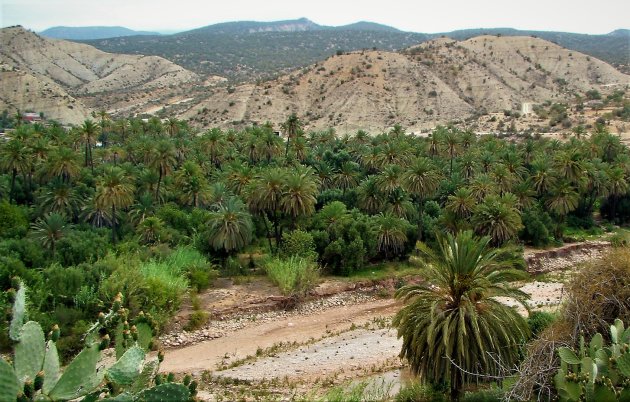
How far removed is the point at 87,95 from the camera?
6811 inches

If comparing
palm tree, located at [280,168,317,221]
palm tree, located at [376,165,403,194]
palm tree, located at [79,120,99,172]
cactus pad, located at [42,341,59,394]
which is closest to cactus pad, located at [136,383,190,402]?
cactus pad, located at [42,341,59,394]

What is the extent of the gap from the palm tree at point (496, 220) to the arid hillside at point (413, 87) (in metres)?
68.6

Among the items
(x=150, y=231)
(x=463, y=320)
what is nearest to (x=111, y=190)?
(x=150, y=231)

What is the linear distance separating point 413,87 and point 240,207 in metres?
92.6

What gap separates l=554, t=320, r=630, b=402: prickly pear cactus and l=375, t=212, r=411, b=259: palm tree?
32.2 metres

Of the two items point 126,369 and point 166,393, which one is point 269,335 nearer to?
point 126,369

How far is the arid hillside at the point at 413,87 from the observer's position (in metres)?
121

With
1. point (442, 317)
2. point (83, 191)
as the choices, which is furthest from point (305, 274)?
point (83, 191)

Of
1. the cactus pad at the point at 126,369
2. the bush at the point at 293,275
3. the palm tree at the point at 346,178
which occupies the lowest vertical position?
the bush at the point at 293,275

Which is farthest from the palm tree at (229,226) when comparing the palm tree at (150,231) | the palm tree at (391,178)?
the palm tree at (391,178)

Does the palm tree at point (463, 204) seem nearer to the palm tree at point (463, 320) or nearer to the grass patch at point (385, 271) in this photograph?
the grass patch at point (385, 271)

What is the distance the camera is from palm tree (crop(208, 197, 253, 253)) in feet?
138

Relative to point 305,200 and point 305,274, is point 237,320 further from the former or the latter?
point 305,200

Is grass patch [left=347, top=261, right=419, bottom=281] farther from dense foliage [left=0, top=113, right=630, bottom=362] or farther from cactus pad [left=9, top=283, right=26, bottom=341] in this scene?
cactus pad [left=9, top=283, right=26, bottom=341]
